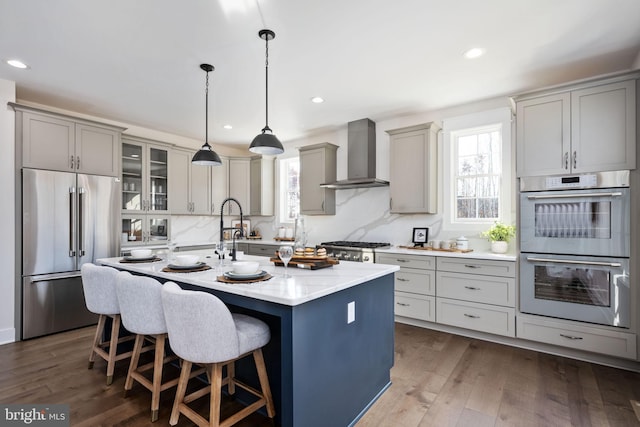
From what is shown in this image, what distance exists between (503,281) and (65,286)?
4.67 metres

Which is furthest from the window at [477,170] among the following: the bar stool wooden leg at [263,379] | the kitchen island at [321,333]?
the bar stool wooden leg at [263,379]

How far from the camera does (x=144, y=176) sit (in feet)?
15.1

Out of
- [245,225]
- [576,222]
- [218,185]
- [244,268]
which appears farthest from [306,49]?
[245,225]

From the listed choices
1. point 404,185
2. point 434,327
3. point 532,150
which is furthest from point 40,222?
point 532,150

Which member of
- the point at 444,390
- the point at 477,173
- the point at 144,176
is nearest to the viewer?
the point at 444,390

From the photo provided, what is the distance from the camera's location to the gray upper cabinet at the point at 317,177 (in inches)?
192

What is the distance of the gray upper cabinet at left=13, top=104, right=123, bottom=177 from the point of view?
3.41 m

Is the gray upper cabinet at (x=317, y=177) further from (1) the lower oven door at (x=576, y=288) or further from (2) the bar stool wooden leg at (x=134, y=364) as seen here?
(2) the bar stool wooden leg at (x=134, y=364)

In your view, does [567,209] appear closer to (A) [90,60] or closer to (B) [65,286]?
(A) [90,60]

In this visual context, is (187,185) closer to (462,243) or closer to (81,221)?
(81,221)

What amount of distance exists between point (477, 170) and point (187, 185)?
4219 millimetres

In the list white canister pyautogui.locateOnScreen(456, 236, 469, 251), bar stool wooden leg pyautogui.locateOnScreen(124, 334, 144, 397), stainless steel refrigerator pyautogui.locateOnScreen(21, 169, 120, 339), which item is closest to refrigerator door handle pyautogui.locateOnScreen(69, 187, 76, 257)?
stainless steel refrigerator pyautogui.locateOnScreen(21, 169, 120, 339)

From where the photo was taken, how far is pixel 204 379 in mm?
2445

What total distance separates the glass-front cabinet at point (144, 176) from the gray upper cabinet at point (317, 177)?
6.81 ft
